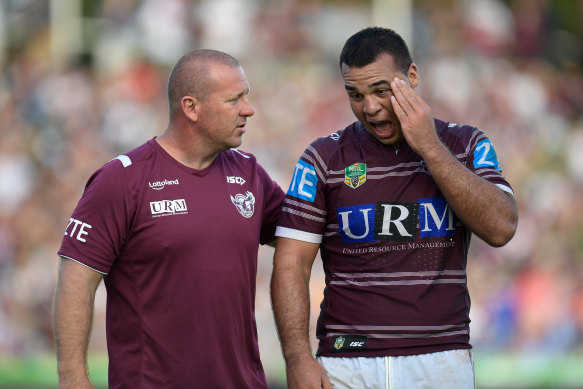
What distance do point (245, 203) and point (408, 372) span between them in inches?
42.8

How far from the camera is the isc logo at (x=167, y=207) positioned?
168 inches

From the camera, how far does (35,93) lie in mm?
11359

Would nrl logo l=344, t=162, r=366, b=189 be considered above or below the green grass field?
above

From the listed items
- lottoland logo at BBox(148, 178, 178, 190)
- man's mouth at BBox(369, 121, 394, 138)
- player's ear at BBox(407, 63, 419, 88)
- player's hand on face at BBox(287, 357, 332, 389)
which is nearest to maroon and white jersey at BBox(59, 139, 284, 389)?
lottoland logo at BBox(148, 178, 178, 190)

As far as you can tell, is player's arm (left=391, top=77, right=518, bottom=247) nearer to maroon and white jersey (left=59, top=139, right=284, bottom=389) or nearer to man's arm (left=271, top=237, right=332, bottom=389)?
man's arm (left=271, top=237, right=332, bottom=389)

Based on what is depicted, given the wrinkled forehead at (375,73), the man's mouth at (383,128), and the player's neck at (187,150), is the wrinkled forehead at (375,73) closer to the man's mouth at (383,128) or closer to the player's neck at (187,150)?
the man's mouth at (383,128)

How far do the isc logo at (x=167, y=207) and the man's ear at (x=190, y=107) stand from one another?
412 millimetres

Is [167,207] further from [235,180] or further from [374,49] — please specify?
[374,49]

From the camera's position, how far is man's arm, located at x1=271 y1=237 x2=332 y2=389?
412 centimetres

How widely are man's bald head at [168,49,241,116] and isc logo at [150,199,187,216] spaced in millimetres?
475

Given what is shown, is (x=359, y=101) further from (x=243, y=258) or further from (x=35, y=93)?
(x=35, y=93)

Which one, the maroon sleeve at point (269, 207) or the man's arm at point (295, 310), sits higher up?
the maroon sleeve at point (269, 207)

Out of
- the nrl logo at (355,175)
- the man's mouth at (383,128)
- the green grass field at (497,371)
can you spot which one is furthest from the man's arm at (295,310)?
the green grass field at (497,371)

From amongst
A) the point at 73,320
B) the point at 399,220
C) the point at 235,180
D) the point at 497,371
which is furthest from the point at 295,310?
the point at 497,371
